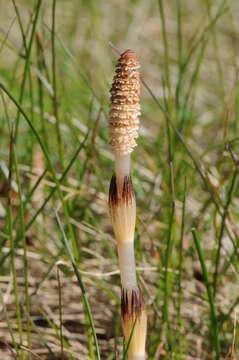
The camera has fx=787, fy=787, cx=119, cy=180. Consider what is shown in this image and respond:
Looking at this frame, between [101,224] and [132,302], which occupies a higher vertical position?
[101,224]

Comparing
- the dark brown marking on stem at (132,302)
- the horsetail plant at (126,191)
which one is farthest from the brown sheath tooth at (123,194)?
the dark brown marking on stem at (132,302)

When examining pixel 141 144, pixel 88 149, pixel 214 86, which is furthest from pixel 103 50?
pixel 88 149

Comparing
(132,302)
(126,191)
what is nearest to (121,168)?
(126,191)

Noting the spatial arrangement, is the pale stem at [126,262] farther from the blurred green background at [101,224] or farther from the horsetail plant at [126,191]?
the blurred green background at [101,224]

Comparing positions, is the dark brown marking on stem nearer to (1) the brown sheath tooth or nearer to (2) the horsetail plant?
(2) the horsetail plant

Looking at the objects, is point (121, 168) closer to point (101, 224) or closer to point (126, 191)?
point (126, 191)

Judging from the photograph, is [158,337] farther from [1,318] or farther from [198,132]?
[198,132]

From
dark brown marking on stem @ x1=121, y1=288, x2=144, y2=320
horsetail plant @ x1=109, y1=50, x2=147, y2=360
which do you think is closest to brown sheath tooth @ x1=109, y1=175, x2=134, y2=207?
horsetail plant @ x1=109, y1=50, x2=147, y2=360

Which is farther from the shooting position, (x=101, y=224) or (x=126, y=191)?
(x=101, y=224)
